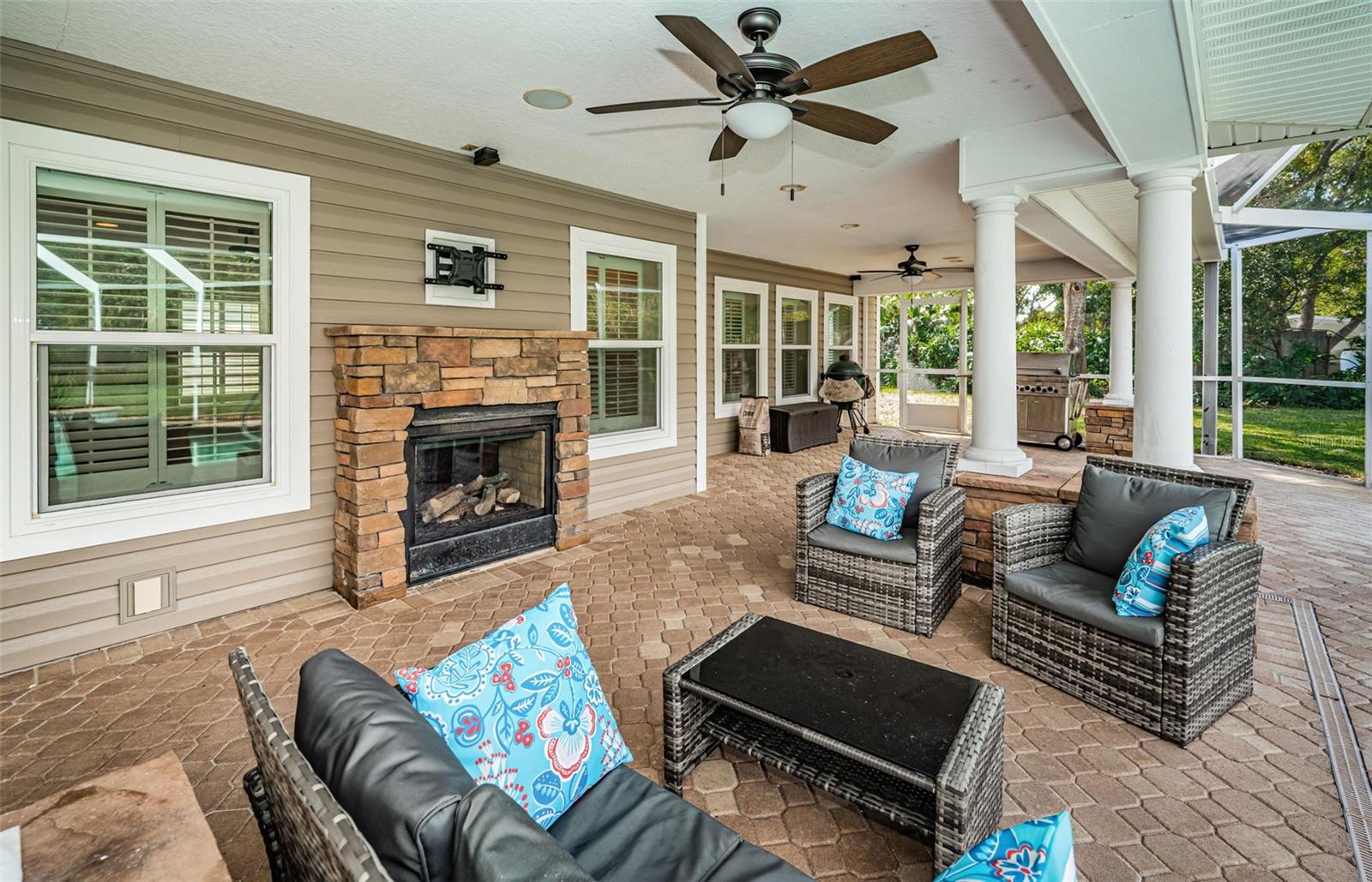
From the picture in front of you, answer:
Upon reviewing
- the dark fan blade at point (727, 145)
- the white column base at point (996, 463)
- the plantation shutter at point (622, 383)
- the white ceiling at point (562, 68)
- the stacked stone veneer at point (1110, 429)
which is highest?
the white ceiling at point (562, 68)

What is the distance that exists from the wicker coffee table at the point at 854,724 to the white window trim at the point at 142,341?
2789 millimetres

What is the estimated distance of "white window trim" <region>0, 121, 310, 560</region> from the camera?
2.82 metres

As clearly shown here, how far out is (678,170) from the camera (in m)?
4.78

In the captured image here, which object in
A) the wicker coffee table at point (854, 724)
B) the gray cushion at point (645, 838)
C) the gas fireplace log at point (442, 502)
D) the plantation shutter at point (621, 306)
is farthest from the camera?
the plantation shutter at point (621, 306)

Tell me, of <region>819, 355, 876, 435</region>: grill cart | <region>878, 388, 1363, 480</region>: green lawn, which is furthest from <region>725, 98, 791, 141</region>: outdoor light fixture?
<region>878, 388, 1363, 480</region>: green lawn

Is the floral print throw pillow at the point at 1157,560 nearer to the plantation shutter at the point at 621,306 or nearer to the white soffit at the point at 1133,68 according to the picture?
the white soffit at the point at 1133,68

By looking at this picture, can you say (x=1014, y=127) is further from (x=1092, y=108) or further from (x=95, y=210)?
(x=95, y=210)

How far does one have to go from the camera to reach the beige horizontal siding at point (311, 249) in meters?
2.96

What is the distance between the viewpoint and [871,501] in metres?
3.48

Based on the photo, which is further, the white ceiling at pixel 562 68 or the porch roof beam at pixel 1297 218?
the porch roof beam at pixel 1297 218

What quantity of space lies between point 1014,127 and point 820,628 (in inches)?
122

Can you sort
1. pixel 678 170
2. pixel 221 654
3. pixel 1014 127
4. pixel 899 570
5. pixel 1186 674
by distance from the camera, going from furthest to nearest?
pixel 678 170
pixel 1014 127
pixel 899 570
pixel 221 654
pixel 1186 674

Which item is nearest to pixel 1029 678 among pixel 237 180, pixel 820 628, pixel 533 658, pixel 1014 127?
pixel 820 628

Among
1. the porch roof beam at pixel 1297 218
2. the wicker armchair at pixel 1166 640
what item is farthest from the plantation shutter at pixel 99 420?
the porch roof beam at pixel 1297 218
